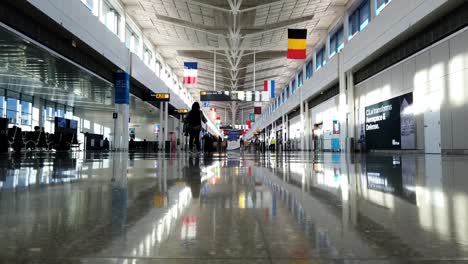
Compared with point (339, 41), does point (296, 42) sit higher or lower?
lower

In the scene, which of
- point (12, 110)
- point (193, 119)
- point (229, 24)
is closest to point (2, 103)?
point (12, 110)

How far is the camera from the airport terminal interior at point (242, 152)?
1.02 metres

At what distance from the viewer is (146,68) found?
92.4 ft

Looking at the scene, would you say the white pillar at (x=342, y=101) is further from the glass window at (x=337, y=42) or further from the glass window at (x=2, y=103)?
the glass window at (x=2, y=103)

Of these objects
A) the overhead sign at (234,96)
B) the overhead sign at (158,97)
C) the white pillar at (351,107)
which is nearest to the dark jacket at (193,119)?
the white pillar at (351,107)

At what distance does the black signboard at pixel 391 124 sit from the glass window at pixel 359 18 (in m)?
5.41

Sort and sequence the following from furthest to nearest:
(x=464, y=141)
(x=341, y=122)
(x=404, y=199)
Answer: (x=341, y=122) → (x=464, y=141) → (x=404, y=199)

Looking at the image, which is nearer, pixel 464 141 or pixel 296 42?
pixel 464 141

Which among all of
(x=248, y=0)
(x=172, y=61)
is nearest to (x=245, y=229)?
(x=248, y=0)

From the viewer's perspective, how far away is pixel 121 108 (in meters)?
23.9

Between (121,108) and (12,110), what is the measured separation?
11.8 m

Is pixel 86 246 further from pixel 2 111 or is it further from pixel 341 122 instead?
pixel 2 111

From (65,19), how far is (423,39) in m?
16.2

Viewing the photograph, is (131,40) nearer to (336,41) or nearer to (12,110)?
(12,110)
